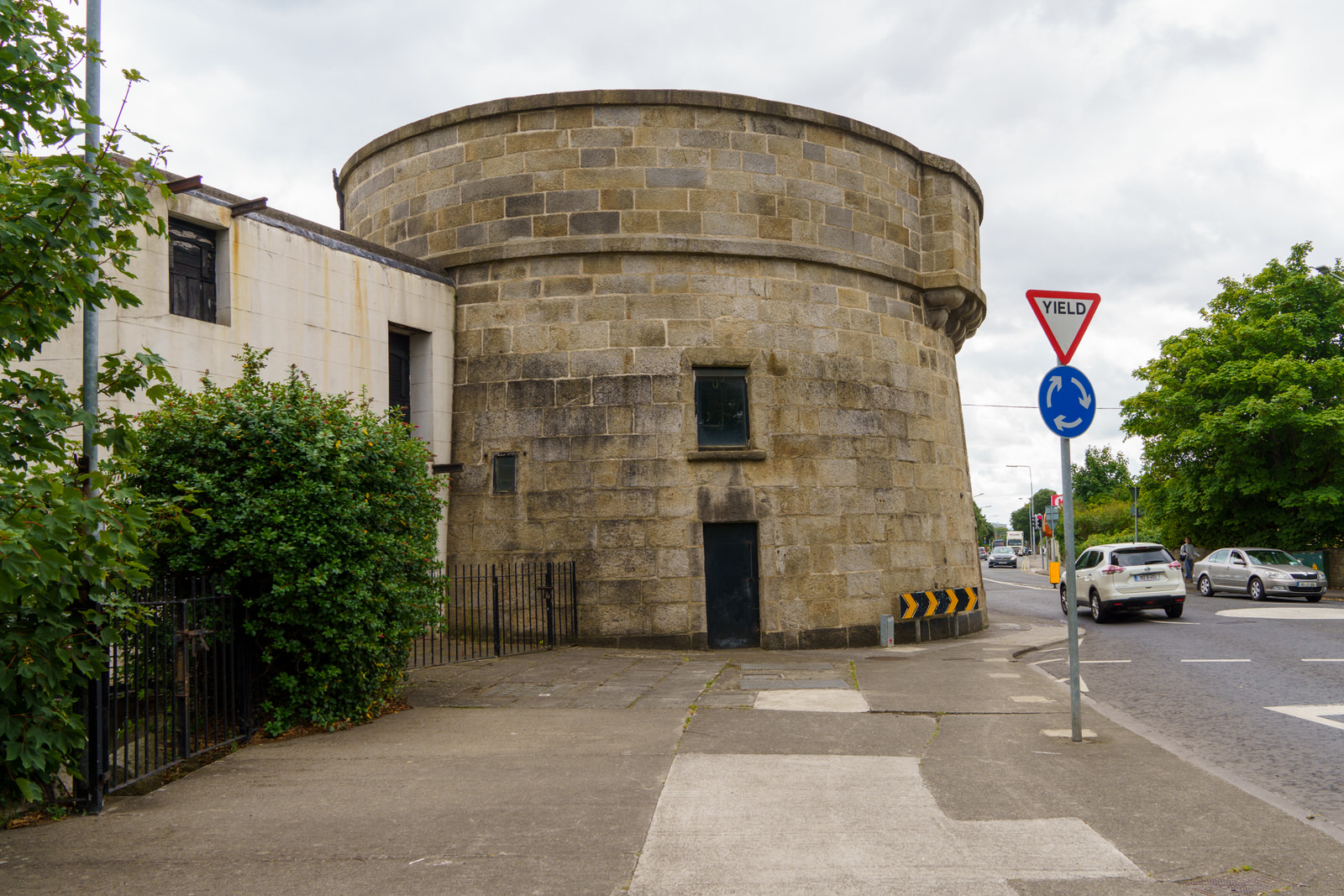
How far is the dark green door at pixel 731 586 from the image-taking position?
523 inches

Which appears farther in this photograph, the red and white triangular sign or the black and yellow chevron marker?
the black and yellow chevron marker

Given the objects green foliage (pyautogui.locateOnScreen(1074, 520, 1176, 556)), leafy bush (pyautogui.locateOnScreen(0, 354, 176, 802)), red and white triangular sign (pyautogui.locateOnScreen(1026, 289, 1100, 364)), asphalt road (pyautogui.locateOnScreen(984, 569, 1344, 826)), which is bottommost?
asphalt road (pyautogui.locateOnScreen(984, 569, 1344, 826))

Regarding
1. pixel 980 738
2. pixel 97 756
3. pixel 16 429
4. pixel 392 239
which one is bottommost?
pixel 980 738

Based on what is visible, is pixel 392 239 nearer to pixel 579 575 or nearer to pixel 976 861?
pixel 579 575

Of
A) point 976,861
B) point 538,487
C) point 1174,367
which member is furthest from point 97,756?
point 1174,367

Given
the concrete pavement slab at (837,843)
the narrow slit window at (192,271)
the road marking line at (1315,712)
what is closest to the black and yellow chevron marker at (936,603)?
the road marking line at (1315,712)

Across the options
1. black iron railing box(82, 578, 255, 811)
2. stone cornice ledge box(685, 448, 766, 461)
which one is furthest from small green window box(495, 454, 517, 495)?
black iron railing box(82, 578, 255, 811)

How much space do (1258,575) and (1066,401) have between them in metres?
19.8

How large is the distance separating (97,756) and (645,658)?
23.6 ft

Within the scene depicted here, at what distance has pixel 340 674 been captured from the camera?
25.5ft

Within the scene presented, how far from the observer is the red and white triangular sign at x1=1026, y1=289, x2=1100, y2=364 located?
302 inches

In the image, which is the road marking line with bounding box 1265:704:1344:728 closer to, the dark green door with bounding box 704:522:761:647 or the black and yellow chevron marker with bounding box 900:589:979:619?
the black and yellow chevron marker with bounding box 900:589:979:619

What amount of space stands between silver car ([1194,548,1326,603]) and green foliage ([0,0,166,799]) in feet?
82.2

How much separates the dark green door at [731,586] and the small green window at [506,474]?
2.81m
